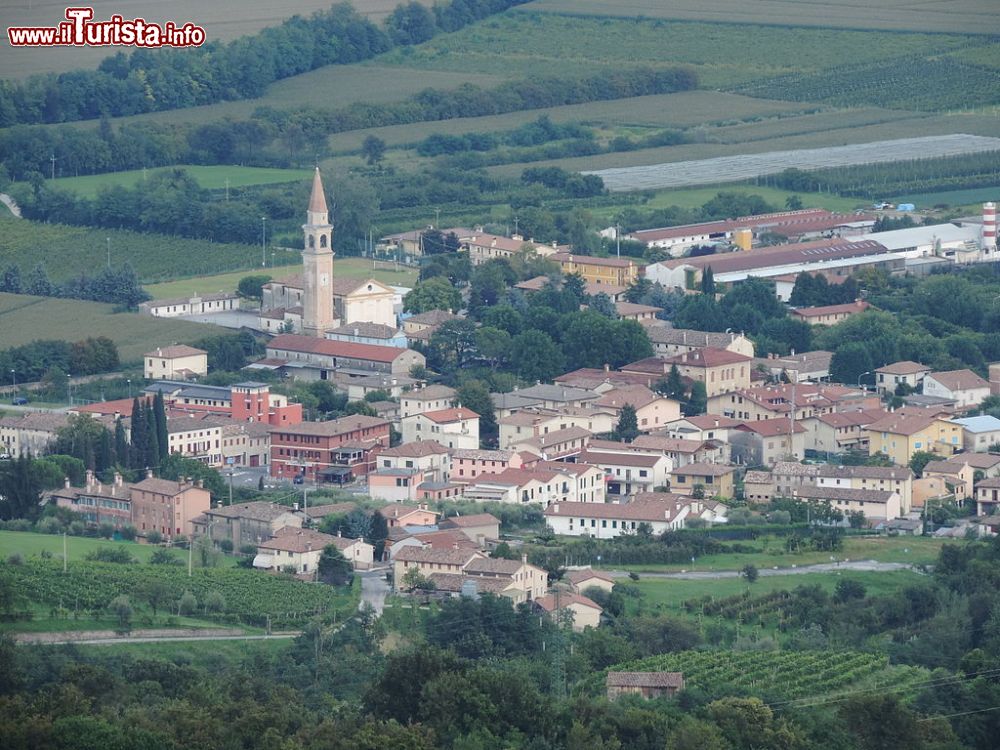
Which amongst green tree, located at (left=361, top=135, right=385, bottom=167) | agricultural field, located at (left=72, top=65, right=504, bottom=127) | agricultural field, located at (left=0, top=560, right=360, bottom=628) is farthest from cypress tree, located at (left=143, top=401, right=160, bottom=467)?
agricultural field, located at (left=72, top=65, right=504, bottom=127)

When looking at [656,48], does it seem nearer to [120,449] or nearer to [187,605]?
[120,449]

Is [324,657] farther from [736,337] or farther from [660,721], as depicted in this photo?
[736,337]

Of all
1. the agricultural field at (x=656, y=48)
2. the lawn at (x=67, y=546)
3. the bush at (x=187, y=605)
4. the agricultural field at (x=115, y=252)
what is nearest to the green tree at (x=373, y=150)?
the agricultural field at (x=115, y=252)

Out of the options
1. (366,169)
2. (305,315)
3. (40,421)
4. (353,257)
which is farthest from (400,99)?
(40,421)

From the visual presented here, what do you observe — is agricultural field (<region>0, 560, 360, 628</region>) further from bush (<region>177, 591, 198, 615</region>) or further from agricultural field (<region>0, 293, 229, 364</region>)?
agricultural field (<region>0, 293, 229, 364</region>)

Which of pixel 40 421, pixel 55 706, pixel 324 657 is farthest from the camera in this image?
pixel 40 421
